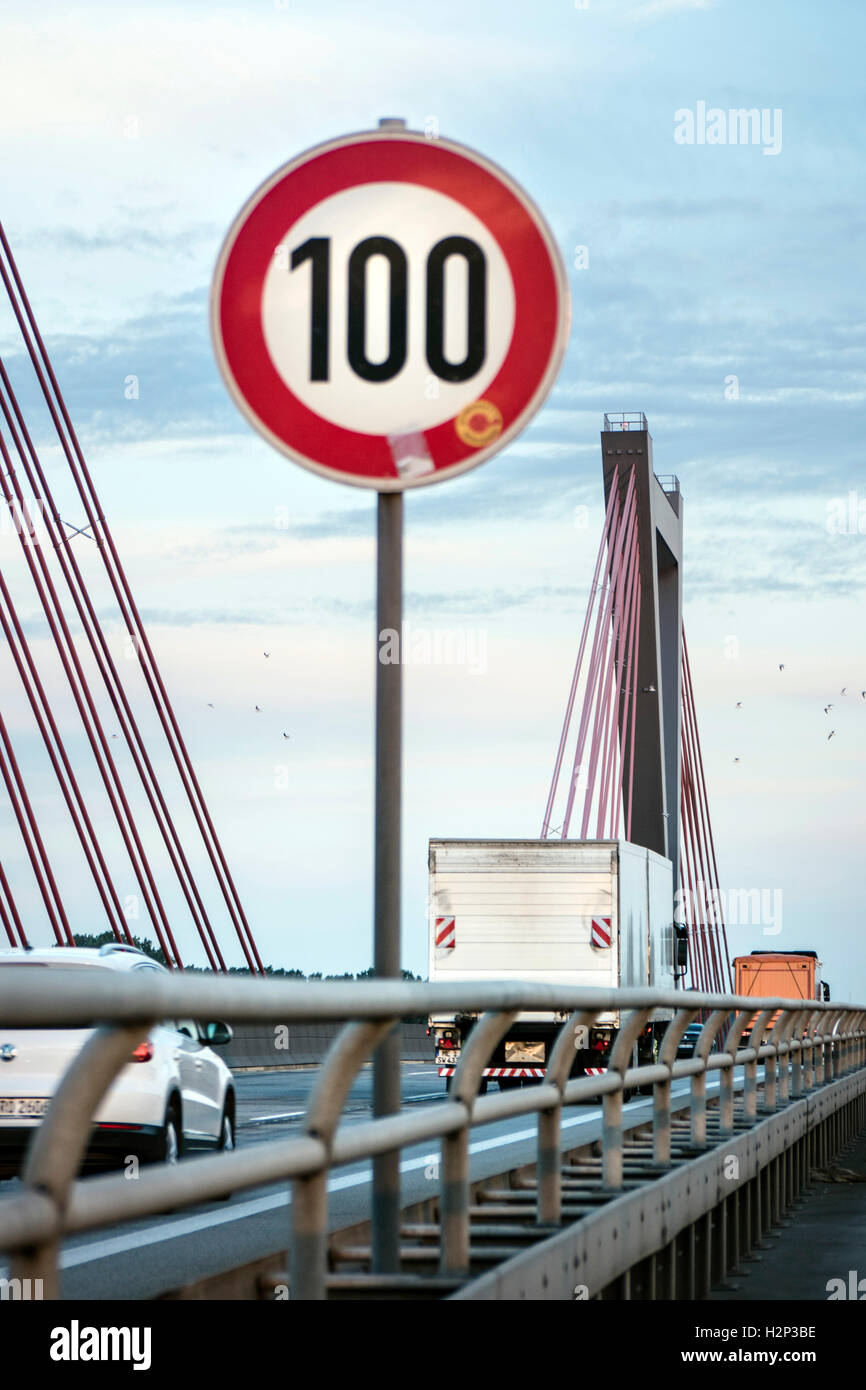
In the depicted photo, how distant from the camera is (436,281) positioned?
4770 millimetres

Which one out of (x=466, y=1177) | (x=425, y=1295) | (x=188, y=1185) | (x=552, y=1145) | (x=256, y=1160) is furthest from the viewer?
(x=552, y=1145)

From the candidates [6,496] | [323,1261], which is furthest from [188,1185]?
[6,496]

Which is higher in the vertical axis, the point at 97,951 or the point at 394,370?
the point at 394,370

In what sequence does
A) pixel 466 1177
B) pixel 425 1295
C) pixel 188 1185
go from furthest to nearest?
1. pixel 466 1177
2. pixel 425 1295
3. pixel 188 1185

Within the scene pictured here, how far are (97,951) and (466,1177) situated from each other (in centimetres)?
902

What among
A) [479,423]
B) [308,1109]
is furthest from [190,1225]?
[308,1109]

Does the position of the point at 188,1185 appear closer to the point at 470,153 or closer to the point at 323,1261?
the point at 323,1261

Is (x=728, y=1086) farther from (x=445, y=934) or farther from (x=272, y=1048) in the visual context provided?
(x=272, y=1048)

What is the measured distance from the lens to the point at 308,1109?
404cm

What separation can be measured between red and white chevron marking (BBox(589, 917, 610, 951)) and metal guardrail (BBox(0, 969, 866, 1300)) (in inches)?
843

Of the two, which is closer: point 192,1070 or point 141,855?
point 192,1070

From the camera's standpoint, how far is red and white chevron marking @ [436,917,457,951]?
2866cm

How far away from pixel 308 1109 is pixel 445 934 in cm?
2473
